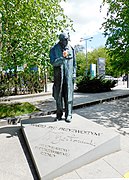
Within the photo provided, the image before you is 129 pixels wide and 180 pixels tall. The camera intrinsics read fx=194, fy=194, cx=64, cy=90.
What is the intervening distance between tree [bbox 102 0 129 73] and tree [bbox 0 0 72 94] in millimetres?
2538

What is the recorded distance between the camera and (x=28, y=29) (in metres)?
7.80

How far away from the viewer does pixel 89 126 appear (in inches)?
184

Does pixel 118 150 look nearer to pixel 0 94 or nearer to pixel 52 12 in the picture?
pixel 52 12

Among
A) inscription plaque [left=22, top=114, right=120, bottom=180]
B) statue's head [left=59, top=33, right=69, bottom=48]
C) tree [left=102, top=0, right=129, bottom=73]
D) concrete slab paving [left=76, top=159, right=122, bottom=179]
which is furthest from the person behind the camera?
tree [left=102, top=0, right=129, bottom=73]

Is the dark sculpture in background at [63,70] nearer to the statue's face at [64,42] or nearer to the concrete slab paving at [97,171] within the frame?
the statue's face at [64,42]

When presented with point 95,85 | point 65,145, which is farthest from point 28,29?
point 95,85

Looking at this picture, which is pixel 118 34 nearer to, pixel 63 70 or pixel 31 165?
pixel 63 70

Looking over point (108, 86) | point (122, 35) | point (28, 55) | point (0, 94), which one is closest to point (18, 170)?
point (28, 55)

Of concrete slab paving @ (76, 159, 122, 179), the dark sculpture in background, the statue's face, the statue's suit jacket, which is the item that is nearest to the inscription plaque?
concrete slab paving @ (76, 159, 122, 179)

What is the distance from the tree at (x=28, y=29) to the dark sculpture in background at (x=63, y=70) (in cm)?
340

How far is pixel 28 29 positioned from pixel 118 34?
4312 mm

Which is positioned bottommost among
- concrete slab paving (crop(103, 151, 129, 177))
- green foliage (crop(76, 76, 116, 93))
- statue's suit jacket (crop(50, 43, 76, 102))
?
concrete slab paving (crop(103, 151, 129, 177))

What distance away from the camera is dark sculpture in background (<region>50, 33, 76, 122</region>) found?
16.0ft

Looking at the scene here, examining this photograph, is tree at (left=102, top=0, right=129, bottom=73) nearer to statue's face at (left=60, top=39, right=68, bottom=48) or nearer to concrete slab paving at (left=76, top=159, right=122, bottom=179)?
statue's face at (left=60, top=39, right=68, bottom=48)
